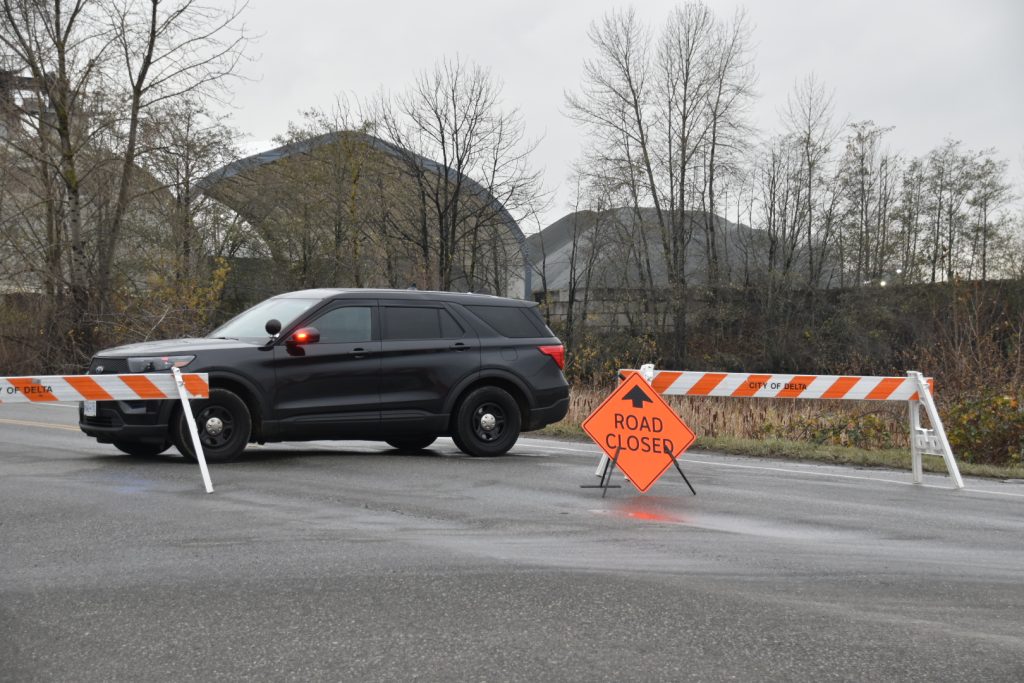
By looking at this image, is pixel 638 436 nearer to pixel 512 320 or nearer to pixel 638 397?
pixel 638 397

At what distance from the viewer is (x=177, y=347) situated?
11289 millimetres

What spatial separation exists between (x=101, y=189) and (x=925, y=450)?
26970 millimetres

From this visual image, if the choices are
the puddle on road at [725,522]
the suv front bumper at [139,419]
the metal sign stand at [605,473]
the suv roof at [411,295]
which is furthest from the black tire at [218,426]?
the puddle on road at [725,522]

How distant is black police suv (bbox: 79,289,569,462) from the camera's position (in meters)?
11.0

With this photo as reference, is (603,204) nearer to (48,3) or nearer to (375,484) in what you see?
(48,3)

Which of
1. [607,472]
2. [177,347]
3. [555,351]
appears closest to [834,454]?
[555,351]

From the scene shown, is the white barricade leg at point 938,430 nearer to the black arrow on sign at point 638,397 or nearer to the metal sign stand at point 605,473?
the black arrow on sign at point 638,397

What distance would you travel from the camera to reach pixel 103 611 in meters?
5.44

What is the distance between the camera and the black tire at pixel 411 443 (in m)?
13.1

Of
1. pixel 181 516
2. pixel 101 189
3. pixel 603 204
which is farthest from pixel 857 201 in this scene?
pixel 181 516

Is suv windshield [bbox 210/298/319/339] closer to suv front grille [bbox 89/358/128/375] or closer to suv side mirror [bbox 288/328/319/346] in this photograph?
suv side mirror [bbox 288/328/319/346]

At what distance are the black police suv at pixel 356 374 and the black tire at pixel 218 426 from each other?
1cm

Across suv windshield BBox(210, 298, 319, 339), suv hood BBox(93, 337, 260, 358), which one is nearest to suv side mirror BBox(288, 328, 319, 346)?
suv windshield BBox(210, 298, 319, 339)

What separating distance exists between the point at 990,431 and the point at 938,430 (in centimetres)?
509
